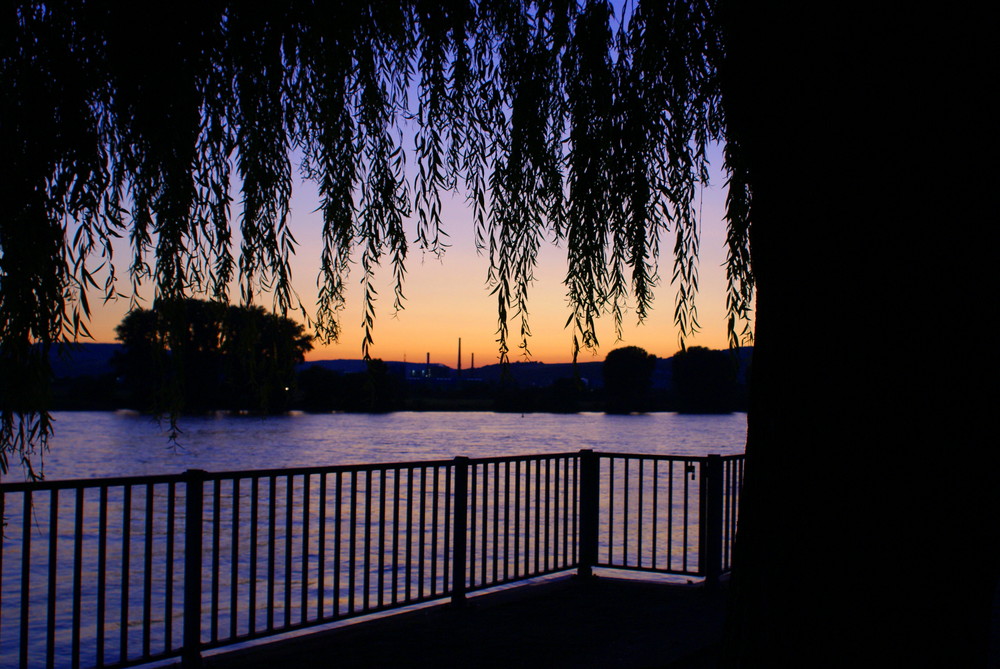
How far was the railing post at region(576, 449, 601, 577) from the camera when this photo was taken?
7.13m

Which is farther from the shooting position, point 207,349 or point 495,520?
Result: point 495,520

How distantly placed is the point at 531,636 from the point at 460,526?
0.98 metres

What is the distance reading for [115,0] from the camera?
3.24m

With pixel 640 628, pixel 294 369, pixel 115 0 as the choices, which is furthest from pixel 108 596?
pixel 115 0

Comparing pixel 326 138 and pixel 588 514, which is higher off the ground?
pixel 326 138

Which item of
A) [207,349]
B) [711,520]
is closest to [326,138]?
[207,349]

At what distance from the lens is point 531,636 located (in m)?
5.41

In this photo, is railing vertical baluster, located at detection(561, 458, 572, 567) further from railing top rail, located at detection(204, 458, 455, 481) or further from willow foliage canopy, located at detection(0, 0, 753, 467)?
willow foliage canopy, located at detection(0, 0, 753, 467)

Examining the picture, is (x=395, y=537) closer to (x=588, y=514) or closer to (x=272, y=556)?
(x=272, y=556)

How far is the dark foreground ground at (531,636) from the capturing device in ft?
15.9

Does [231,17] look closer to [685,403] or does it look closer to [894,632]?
[894,632]

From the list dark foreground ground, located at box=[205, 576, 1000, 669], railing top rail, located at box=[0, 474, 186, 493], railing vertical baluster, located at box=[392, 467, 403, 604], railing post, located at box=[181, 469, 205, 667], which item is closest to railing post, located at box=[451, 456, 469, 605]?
dark foreground ground, located at box=[205, 576, 1000, 669]

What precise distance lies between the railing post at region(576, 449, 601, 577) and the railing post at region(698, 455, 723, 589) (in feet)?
2.89

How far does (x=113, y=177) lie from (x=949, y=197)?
304cm
